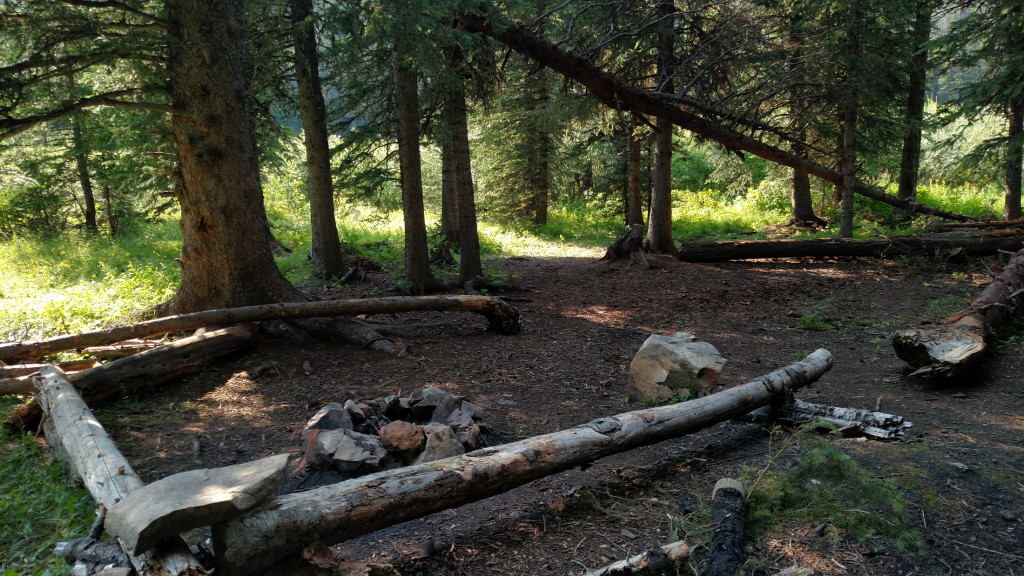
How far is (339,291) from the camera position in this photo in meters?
11.4

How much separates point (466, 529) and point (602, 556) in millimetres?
936

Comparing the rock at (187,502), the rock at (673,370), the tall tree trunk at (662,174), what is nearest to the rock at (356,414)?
the rock at (187,502)

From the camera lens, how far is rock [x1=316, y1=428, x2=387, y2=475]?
4.41 meters

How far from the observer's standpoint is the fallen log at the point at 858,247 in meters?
12.5

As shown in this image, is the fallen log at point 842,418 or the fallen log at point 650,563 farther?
the fallen log at point 842,418

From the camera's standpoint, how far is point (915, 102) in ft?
56.2

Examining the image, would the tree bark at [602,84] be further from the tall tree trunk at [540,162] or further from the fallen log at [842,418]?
the tall tree trunk at [540,162]

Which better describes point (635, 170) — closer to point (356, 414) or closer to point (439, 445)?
point (356, 414)

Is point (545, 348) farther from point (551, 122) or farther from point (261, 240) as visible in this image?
point (551, 122)

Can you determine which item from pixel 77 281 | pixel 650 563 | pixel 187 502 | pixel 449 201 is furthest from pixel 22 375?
pixel 449 201

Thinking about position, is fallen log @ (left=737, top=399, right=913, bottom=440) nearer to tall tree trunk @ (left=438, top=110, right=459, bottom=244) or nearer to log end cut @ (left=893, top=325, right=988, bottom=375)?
log end cut @ (left=893, top=325, right=988, bottom=375)

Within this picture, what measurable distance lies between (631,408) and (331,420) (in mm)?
3112

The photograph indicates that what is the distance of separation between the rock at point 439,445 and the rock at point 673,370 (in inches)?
93.3

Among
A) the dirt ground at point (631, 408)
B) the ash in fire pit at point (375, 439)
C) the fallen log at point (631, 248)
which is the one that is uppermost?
the fallen log at point (631, 248)
